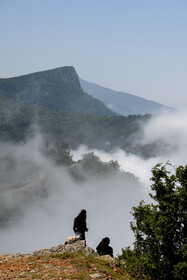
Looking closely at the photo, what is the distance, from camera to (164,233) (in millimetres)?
13320

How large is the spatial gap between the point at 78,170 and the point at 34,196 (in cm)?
3358

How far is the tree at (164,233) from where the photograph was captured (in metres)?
13.4

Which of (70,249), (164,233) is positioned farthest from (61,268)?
(164,233)

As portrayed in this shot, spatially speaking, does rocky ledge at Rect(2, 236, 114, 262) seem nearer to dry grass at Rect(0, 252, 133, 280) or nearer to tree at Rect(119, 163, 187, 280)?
dry grass at Rect(0, 252, 133, 280)

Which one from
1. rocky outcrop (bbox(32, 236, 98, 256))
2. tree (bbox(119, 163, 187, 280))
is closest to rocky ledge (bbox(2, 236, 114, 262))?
rocky outcrop (bbox(32, 236, 98, 256))

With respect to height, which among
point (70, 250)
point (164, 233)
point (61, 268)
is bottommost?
point (61, 268)

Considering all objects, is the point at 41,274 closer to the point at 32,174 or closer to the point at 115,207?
the point at 32,174

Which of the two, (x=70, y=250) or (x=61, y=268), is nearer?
(x=61, y=268)

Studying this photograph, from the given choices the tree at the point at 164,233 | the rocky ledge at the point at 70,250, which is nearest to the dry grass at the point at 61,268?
the rocky ledge at the point at 70,250

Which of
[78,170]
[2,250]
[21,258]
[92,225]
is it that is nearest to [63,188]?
[78,170]

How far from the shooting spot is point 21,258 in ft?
64.2

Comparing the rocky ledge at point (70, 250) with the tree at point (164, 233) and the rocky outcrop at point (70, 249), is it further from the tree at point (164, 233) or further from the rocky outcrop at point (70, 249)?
the tree at point (164, 233)

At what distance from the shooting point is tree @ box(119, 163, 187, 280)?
13352mm

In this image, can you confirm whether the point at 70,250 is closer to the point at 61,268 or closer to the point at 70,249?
the point at 70,249
